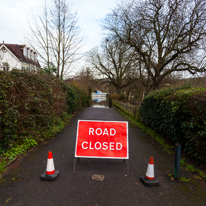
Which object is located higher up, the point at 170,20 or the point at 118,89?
the point at 170,20

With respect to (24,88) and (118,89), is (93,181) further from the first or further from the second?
(118,89)

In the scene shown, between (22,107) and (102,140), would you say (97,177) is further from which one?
(22,107)

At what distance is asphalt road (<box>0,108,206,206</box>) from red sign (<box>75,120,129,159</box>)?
0.38 m

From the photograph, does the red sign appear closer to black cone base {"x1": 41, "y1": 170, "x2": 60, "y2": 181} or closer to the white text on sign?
the white text on sign

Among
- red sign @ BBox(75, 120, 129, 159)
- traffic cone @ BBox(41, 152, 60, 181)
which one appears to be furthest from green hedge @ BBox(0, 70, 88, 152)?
red sign @ BBox(75, 120, 129, 159)

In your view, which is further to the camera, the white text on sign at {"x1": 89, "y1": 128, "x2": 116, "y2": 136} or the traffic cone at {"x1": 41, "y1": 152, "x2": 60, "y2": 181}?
the white text on sign at {"x1": 89, "y1": 128, "x2": 116, "y2": 136}

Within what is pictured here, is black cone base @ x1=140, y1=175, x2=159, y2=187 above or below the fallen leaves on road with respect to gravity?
above

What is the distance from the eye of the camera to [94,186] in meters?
2.89

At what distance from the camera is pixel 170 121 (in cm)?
482

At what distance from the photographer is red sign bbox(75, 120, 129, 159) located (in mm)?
3592

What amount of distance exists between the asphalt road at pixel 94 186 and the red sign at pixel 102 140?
0.38 meters


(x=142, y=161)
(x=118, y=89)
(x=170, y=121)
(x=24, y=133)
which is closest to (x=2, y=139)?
(x=24, y=133)

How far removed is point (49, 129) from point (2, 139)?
1.95 meters

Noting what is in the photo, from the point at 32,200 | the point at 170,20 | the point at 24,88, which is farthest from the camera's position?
the point at 170,20
